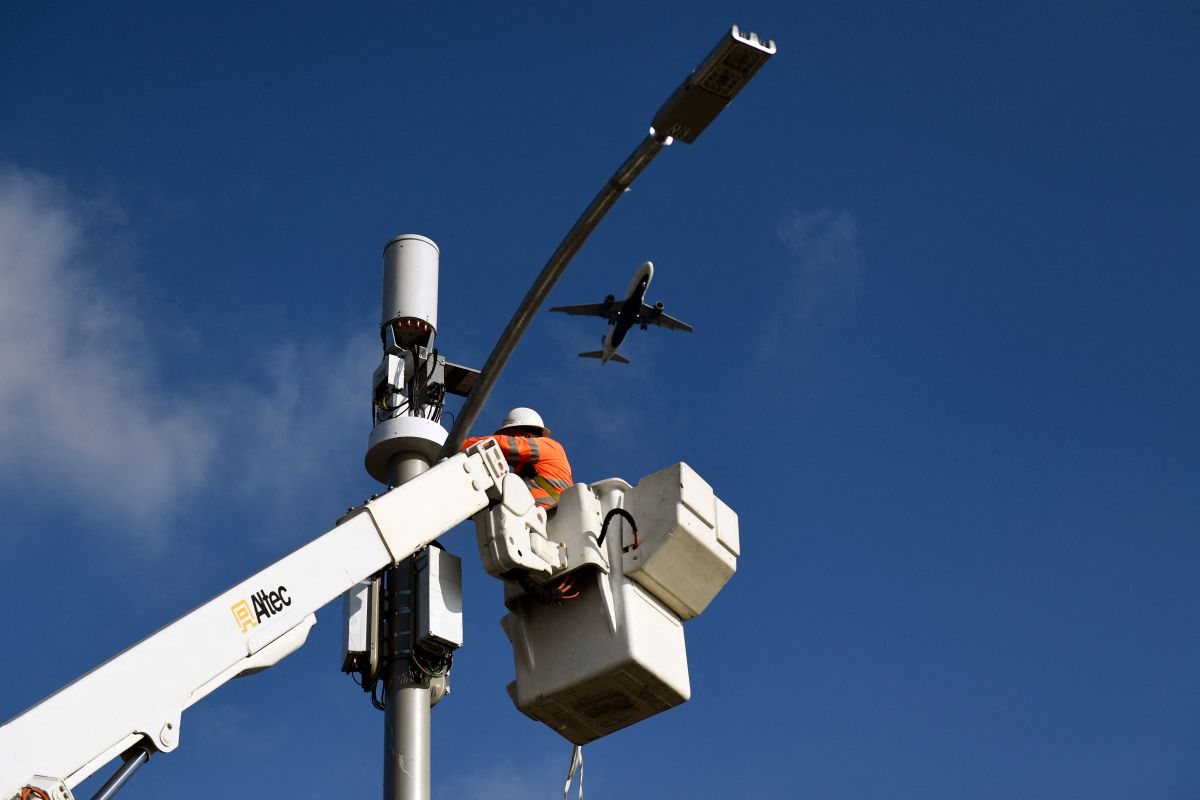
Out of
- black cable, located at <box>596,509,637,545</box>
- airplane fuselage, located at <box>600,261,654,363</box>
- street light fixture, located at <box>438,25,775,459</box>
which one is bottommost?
black cable, located at <box>596,509,637,545</box>

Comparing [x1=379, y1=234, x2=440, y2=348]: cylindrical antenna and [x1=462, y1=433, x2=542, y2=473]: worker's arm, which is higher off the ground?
[x1=379, y1=234, x2=440, y2=348]: cylindrical antenna

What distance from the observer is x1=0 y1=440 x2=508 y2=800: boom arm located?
27.0 ft

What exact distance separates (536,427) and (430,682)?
401cm

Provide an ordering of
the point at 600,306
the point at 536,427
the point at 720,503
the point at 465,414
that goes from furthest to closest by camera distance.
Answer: the point at 600,306
the point at 536,427
the point at 720,503
the point at 465,414

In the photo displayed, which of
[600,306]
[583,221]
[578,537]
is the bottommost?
[578,537]

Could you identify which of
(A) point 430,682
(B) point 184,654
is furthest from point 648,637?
(B) point 184,654

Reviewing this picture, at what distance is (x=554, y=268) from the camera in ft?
35.3

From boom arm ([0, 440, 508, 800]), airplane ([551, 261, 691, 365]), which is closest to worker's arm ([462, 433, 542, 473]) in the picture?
boom arm ([0, 440, 508, 800])

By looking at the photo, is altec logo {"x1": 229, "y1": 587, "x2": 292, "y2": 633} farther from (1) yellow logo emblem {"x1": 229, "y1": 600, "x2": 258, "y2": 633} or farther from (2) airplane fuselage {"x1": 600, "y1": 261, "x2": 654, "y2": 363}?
(2) airplane fuselage {"x1": 600, "y1": 261, "x2": 654, "y2": 363}

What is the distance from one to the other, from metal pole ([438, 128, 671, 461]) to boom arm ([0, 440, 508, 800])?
0.65 metres

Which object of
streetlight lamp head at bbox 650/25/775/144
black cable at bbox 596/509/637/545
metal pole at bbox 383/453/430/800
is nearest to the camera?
streetlight lamp head at bbox 650/25/775/144

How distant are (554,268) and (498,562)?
2389 mm

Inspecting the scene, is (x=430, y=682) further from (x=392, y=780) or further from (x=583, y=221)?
(x=583, y=221)

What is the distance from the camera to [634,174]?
10555mm
